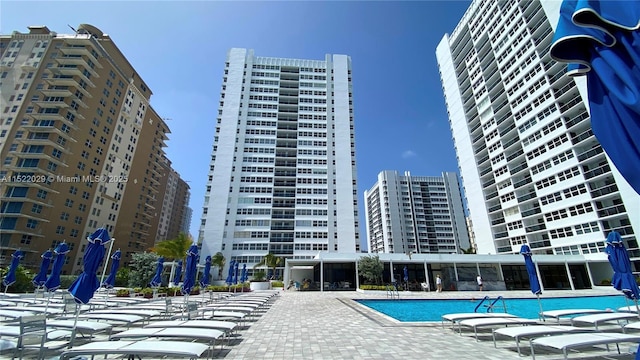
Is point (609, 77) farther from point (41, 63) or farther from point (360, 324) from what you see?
point (41, 63)

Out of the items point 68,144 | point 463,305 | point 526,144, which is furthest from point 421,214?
point 68,144

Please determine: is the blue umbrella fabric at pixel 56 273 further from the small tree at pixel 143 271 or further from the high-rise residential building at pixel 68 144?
the high-rise residential building at pixel 68 144

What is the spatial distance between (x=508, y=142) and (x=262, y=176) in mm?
46266

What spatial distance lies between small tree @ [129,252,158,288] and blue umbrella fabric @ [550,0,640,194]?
1476 inches

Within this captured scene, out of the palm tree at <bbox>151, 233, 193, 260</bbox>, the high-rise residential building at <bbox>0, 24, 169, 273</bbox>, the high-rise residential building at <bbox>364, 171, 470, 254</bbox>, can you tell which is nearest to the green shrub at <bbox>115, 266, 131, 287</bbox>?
the palm tree at <bbox>151, 233, 193, 260</bbox>

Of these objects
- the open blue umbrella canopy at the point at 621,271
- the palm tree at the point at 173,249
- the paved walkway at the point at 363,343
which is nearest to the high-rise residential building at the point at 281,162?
the palm tree at the point at 173,249

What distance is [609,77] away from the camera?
1.99m

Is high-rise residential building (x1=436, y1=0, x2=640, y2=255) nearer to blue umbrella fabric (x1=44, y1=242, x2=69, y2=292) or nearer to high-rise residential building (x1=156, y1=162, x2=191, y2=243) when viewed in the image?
blue umbrella fabric (x1=44, y1=242, x2=69, y2=292)

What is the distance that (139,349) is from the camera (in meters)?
4.92

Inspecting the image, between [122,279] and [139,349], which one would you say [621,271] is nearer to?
A: [139,349]

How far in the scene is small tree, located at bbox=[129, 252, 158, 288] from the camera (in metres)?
31.8

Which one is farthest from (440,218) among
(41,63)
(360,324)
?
(41,63)

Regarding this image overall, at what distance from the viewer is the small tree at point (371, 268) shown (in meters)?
29.0

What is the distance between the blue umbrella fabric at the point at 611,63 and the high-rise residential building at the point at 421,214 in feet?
317
